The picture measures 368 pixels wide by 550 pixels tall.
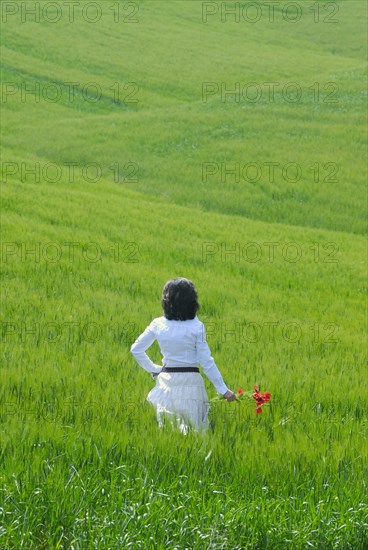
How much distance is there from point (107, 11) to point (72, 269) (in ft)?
153

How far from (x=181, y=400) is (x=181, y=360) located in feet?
1.10

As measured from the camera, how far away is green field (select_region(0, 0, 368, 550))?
4.68m

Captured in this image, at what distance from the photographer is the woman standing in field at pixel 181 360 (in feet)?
19.7

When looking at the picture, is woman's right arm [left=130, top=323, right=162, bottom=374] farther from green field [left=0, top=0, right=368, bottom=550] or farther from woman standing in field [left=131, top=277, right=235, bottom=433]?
green field [left=0, top=0, right=368, bottom=550]

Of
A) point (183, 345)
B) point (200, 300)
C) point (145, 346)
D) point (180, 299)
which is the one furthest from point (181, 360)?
point (200, 300)

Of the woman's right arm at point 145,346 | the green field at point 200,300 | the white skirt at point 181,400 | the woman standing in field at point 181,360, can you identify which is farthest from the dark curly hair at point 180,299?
the green field at point 200,300

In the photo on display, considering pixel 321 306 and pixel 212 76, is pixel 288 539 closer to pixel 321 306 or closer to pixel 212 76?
pixel 321 306

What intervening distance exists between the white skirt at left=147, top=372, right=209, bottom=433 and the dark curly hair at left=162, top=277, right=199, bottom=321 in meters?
0.48

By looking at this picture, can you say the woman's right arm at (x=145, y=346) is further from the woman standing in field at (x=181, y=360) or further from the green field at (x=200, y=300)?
the green field at (x=200, y=300)

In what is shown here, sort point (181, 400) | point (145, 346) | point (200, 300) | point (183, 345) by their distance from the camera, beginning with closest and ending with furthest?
point (181, 400)
point (183, 345)
point (145, 346)
point (200, 300)

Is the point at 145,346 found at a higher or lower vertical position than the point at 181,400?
higher

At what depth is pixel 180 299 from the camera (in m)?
6.04

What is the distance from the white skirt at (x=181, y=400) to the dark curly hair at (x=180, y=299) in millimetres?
479

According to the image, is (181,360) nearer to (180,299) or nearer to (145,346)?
(145,346)
